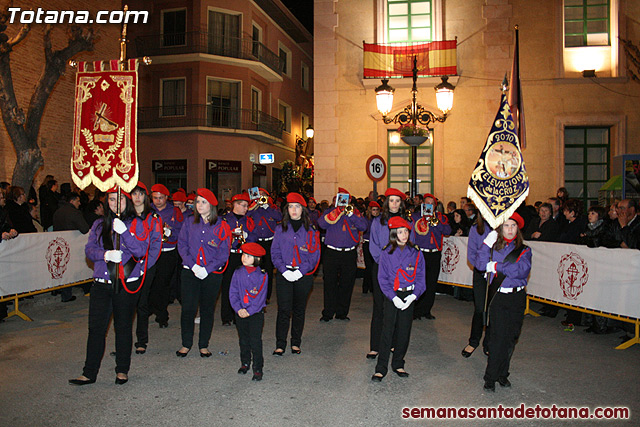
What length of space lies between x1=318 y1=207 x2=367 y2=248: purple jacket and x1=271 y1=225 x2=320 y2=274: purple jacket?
195cm

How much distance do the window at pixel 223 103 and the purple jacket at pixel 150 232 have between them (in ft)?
71.6

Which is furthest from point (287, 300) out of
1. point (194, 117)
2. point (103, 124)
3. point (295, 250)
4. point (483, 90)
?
point (194, 117)

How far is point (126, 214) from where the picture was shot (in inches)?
236

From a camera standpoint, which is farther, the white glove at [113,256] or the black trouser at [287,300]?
the black trouser at [287,300]

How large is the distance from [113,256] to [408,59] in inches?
532

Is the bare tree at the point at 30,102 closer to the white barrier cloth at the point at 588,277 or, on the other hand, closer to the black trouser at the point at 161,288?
the black trouser at the point at 161,288

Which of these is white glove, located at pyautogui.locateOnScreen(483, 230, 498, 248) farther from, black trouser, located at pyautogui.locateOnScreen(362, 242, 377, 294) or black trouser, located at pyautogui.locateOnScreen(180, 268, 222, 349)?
black trouser, located at pyautogui.locateOnScreen(362, 242, 377, 294)

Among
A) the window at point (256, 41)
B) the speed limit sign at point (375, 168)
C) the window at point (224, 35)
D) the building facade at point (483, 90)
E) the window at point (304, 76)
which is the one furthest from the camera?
the window at point (304, 76)

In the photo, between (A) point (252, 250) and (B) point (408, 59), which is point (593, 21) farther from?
(A) point (252, 250)

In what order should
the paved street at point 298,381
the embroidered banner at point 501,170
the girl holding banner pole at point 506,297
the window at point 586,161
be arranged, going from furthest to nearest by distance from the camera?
the window at point 586,161
the embroidered banner at point 501,170
the girl holding banner pole at point 506,297
the paved street at point 298,381

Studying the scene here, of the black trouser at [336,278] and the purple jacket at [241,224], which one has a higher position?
the purple jacket at [241,224]

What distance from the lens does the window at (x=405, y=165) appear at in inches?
692

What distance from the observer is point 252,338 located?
6.21 metres

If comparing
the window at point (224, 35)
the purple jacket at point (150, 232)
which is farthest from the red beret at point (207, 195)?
the window at point (224, 35)
